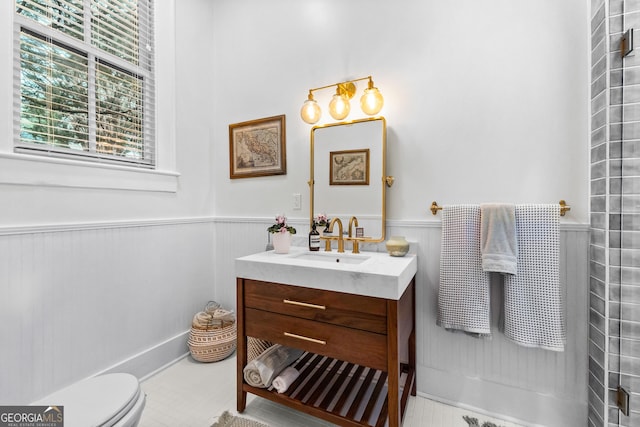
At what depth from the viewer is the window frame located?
4.25 ft

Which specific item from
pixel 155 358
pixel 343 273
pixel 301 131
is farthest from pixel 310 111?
pixel 155 358

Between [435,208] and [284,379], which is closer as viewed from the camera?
[284,379]

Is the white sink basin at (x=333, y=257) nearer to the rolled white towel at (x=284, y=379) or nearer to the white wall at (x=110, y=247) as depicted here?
the rolled white towel at (x=284, y=379)

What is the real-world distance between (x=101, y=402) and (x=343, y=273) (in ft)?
3.23

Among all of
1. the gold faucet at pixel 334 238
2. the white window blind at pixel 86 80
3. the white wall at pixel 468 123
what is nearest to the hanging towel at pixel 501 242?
the white wall at pixel 468 123

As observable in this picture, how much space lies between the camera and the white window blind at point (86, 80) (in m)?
1.40

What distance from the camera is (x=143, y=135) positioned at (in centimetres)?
195

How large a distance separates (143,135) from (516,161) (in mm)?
2302

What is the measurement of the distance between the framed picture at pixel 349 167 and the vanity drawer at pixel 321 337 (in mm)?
899

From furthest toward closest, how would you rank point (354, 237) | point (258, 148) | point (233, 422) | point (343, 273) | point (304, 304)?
point (258, 148) < point (354, 237) < point (233, 422) < point (304, 304) < point (343, 273)

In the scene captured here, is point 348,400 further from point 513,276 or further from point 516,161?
point 516,161

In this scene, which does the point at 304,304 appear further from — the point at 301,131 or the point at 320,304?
the point at 301,131

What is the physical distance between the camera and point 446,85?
159 cm

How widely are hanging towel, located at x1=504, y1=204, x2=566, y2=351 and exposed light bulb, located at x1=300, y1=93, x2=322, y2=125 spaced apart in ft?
4.16
